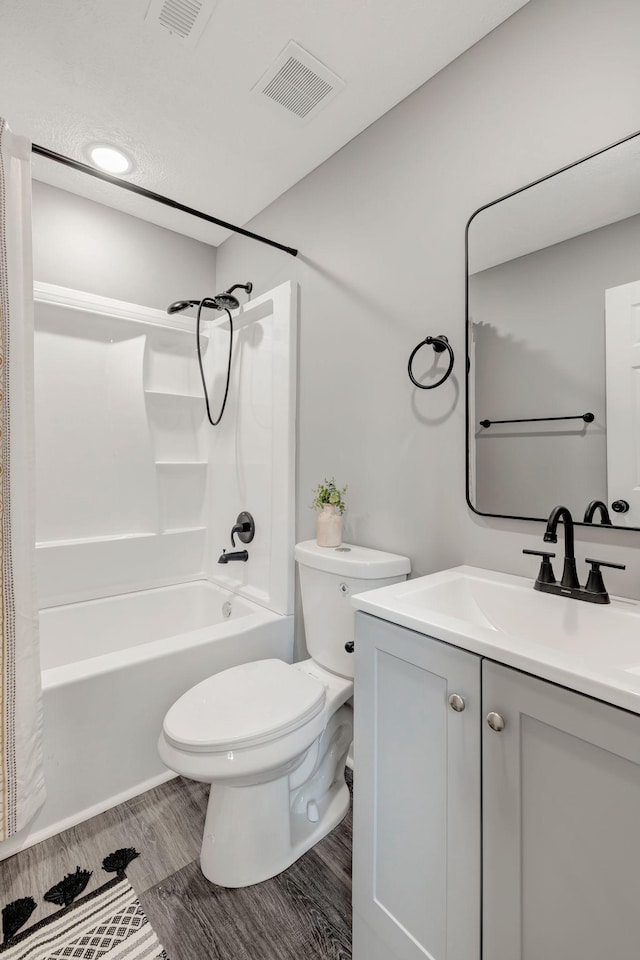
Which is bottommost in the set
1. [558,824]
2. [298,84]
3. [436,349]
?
[558,824]

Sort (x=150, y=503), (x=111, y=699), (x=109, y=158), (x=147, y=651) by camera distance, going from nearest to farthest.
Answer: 1. (x=111, y=699)
2. (x=147, y=651)
3. (x=109, y=158)
4. (x=150, y=503)

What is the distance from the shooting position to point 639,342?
1070mm

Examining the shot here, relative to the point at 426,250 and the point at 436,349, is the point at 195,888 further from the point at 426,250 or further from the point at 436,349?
the point at 426,250

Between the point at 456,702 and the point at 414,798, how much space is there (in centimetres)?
26

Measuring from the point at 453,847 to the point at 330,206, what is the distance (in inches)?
85.6

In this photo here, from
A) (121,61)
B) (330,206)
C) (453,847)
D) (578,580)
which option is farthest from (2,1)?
(453,847)

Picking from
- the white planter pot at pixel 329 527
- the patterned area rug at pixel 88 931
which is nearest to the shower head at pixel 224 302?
the white planter pot at pixel 329 527

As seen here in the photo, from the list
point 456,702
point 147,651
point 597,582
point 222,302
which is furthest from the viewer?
point 222,302

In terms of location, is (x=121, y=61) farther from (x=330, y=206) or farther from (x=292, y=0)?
(x=330, y=206)

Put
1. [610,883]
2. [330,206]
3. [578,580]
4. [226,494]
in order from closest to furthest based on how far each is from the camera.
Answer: [610,883] → [578,580] → [330,206] → [226,494]

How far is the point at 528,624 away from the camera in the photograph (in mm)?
1106

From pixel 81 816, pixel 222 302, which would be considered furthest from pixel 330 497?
pixel 81 816

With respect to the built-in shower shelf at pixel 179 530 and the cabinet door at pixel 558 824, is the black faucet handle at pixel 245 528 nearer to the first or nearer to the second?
the built-in shower shelf at pixel 179 530

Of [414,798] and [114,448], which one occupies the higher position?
[114,448]
